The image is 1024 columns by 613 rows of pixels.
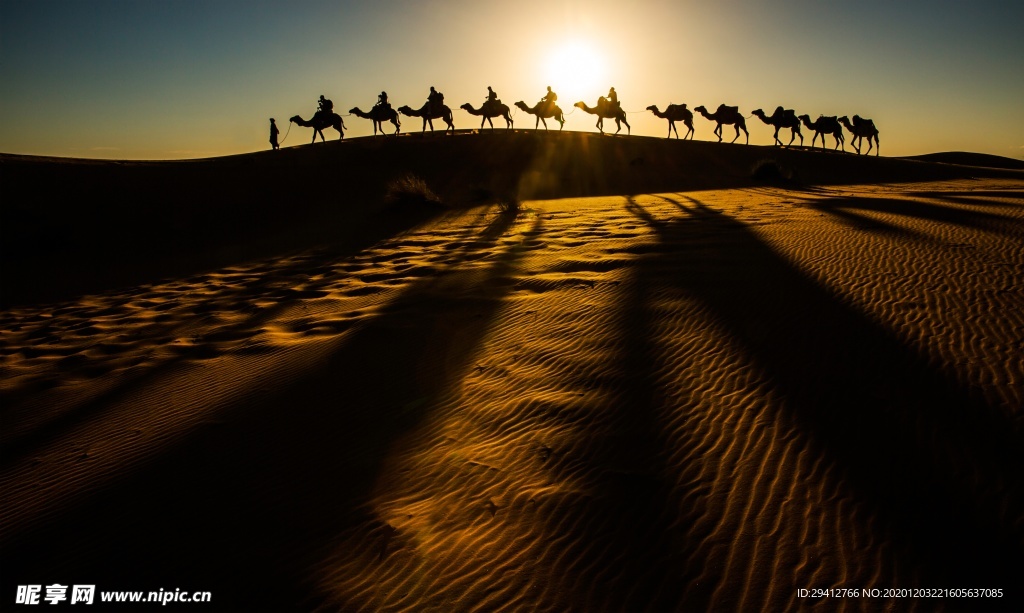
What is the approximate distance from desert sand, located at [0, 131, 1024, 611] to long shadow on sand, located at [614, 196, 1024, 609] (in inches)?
0.8

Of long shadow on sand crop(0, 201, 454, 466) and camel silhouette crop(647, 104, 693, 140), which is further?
camel silhouette crop(647, 104, 693, 140)

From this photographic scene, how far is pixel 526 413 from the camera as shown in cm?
506

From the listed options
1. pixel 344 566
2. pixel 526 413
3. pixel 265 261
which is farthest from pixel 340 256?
pixel 344 566

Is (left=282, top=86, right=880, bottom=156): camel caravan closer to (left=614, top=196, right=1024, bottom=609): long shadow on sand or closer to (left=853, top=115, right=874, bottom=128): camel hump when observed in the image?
(left=853, top=115, right=874, bottom=128): camel hump

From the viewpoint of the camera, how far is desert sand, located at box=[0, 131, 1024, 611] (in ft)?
10.6

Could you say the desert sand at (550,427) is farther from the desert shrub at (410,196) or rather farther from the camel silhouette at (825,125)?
the camel silhouette at (825,125)

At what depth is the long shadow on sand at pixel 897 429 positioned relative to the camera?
310 cm

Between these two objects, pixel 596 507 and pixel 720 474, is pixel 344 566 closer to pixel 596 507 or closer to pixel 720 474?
pixel 596 507

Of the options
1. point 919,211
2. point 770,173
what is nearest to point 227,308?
point 919,211

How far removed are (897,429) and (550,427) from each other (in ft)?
8.74

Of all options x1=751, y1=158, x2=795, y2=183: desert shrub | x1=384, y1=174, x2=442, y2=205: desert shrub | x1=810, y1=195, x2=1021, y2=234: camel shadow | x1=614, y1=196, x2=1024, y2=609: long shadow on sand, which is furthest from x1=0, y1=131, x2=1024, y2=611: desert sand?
x1=751, y1=158, x2=795, y2=183: desert shrub

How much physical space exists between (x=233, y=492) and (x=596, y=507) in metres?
2.73

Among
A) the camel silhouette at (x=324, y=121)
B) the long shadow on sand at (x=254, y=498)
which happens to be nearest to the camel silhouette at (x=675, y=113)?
the camel silhouette at (x=324, y=121)

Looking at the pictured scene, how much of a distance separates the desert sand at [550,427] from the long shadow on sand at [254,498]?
0.02 m
